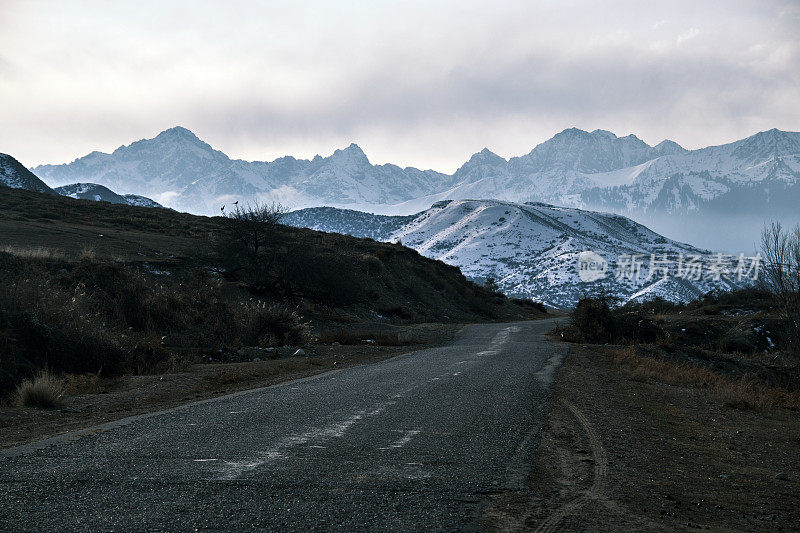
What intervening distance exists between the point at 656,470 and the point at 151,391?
8607mm

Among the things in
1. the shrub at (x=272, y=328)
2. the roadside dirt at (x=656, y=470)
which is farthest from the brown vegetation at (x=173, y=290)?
the roadside dirt at (x=656, y=470)

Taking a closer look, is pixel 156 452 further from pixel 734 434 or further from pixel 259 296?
pixel 259 296

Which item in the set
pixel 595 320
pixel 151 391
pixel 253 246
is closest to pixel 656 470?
pixel 151 391

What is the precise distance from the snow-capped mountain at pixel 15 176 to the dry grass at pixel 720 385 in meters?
111

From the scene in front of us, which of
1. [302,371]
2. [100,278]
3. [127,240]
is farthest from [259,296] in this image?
[302,371]

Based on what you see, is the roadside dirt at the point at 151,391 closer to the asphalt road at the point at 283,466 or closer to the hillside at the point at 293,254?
the asphalt road at the point at 283,466

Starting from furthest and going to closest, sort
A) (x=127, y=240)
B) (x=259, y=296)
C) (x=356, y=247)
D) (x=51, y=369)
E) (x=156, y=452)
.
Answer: (x=356, y=247) → (x=127, y=240) → (x=259, y=296) → (x=51, y=369) → (x=156, y=452)

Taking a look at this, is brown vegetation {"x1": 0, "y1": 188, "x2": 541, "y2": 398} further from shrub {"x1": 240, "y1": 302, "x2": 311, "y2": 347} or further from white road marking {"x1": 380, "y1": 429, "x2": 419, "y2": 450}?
white road marking {"x1": 380, "y1": 429, "x2": 419, "y2": 450}

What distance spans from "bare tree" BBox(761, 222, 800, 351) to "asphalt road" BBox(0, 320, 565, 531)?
473 inches

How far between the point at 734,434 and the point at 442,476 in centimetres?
575

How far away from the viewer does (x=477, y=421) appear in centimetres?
786

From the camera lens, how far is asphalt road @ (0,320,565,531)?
4.08 metres

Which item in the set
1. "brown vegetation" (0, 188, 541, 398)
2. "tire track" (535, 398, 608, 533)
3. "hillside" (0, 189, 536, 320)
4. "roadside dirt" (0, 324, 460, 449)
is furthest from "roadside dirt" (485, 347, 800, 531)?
"hillside" (0, 189, 536, 320)

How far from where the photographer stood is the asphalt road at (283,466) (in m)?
4.08
